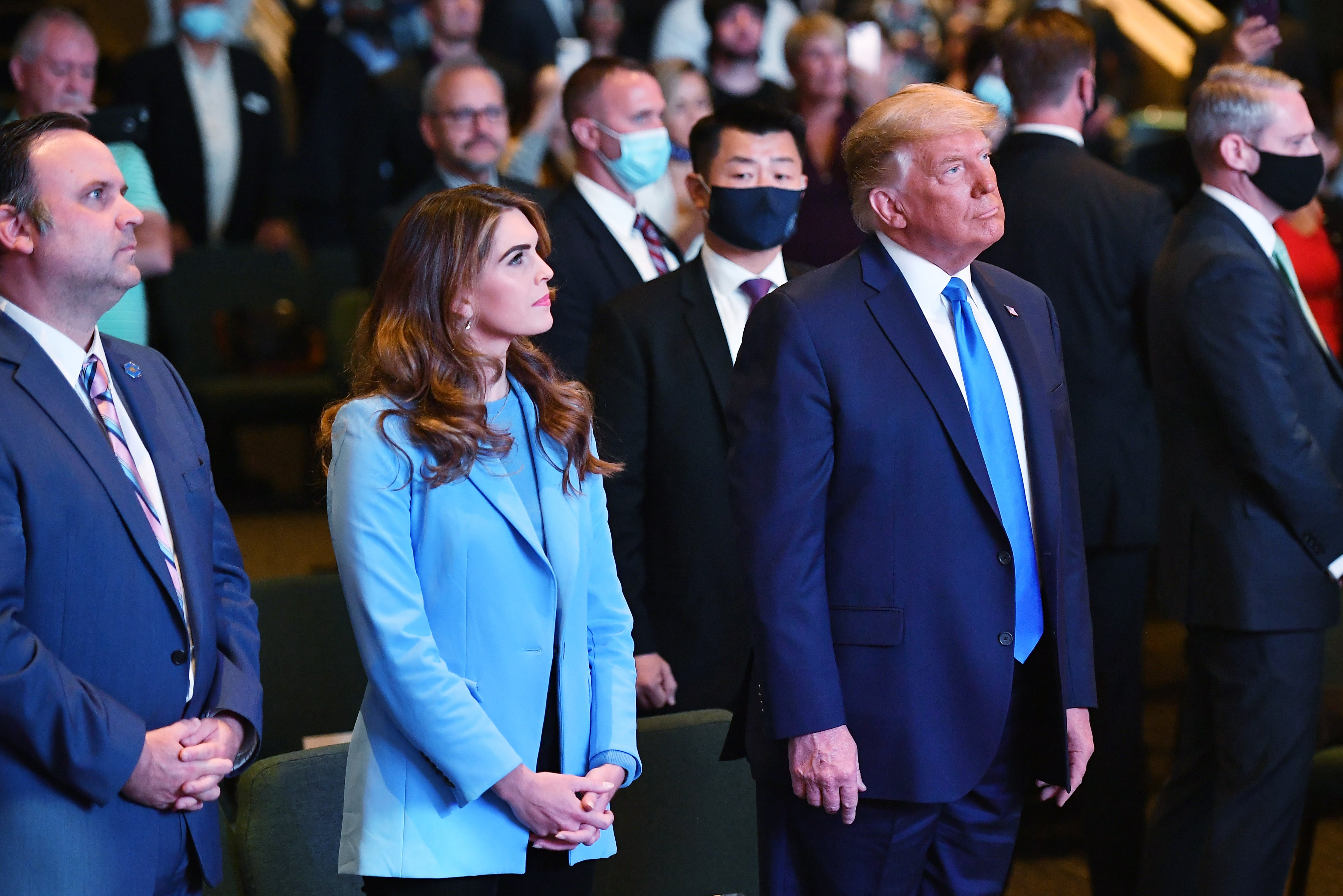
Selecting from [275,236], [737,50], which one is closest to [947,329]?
[737,50]

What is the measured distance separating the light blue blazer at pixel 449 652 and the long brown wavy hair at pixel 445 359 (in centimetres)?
3

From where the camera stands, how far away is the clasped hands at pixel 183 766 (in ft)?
6.45

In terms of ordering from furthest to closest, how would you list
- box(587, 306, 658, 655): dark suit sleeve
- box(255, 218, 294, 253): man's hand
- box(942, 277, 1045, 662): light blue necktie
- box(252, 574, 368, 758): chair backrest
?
box(255, 218, 294, 253): man's hand → box(252, 574, 368, 758): chair backrest → box(587, 306, 658, 655): dark suit sleeve → box(942, 277, 1045, 662): light blue necktie

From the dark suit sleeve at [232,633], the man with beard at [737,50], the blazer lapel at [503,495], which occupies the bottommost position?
the dark suit sleeve at [232,633]

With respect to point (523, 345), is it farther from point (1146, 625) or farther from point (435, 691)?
point (1146, 625)

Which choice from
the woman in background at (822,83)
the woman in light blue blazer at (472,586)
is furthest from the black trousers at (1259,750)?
the woman in background at (822,83)

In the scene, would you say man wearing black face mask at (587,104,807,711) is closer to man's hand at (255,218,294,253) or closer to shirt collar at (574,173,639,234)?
shirt collar at (574,173,639,234)

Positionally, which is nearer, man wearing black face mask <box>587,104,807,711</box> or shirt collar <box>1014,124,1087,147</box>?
man wearing black face mask <box>587,104,807,711</box>

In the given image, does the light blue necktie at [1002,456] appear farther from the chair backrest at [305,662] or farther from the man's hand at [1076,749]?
the chair backrest at [305,662]

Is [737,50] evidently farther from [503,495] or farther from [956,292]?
[503,495]

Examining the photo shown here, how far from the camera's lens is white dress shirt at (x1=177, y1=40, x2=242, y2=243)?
6.09 metres

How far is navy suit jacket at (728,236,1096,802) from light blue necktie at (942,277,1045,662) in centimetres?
4

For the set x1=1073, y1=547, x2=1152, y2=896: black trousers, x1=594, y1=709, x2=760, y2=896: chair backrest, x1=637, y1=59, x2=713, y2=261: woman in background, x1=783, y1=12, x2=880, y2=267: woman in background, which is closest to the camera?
x1=594, y1=709, x2=760, y2=896: chair backrest

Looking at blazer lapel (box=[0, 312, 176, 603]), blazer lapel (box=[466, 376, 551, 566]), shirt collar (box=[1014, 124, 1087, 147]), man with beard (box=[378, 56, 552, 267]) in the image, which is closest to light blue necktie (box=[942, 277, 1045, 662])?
blazer lapel (box=[466, 376, 551, 566])
